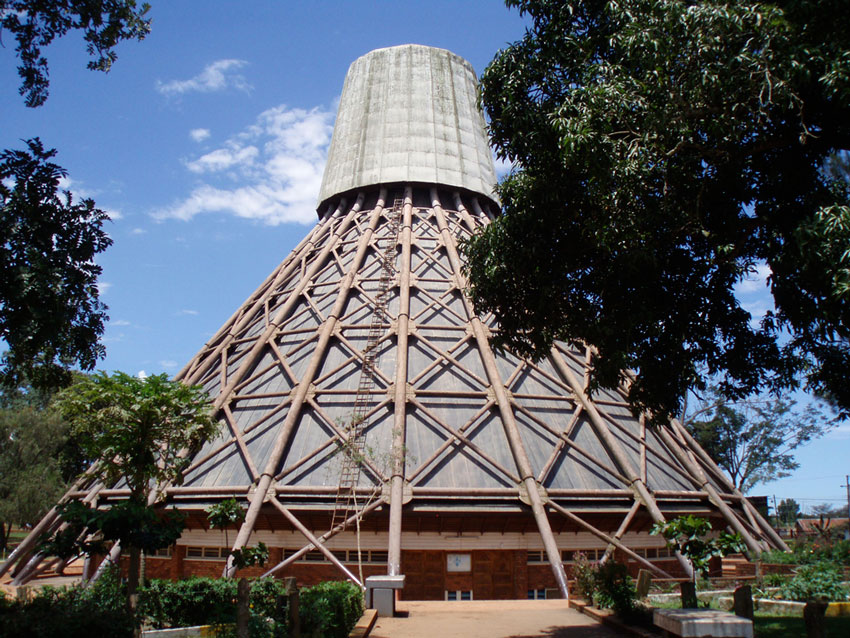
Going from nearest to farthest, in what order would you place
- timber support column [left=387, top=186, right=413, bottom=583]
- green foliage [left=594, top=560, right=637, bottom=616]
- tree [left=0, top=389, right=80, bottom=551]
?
Answer: green foliage [left=594, top=560, right=637, bottom=616]
timber support column [left=387, top=186, right=413, bottom=583]
tree [left=0, top=389, right=80, bottom=551]

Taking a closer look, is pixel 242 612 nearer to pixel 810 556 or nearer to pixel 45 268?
pixel 45 268

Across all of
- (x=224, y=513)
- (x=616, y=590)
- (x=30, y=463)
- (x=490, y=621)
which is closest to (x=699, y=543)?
(x=616, y=590)

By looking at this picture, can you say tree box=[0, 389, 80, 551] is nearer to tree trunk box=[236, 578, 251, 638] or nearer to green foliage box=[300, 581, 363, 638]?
green foliage box=[300, 581, 363, 638]

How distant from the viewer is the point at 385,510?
18609 millimetres

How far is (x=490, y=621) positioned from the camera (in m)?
14.2

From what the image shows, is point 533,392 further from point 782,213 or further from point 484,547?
point 782,213

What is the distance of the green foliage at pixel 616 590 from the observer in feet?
43.7

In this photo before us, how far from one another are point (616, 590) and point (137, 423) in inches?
540

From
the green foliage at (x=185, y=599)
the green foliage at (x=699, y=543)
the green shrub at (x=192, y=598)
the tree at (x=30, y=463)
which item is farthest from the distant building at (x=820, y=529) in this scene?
the tree at (x=30, y=463)

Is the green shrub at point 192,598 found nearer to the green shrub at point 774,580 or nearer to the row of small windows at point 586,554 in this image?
the row of small windows at point 586,554

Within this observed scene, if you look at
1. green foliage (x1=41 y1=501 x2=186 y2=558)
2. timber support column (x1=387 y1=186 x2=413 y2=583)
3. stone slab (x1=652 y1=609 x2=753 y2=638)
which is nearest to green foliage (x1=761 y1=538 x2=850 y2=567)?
timber support column (x1=387 y1=186 x2=413 y2=583)

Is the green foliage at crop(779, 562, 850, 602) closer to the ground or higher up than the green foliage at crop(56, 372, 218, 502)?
closer to the ground

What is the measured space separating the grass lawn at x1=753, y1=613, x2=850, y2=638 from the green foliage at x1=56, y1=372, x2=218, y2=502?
1515 centimetres

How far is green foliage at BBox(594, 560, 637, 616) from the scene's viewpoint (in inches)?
525
